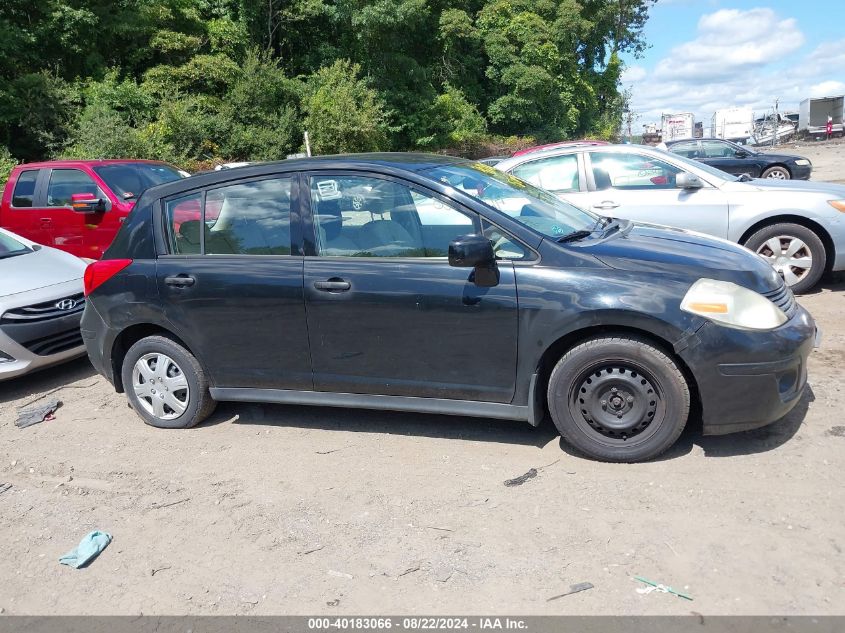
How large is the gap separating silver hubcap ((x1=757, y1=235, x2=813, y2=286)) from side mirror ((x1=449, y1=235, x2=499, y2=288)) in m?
4.28

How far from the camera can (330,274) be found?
13.8 ft

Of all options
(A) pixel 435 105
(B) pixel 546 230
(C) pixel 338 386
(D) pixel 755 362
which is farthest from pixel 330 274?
(A) pixel 435 105

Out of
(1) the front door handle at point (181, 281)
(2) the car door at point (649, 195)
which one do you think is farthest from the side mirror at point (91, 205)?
(2) the car door at point (649, 195)

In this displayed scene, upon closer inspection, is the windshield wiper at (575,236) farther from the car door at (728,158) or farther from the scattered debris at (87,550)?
the car door at (728,158)

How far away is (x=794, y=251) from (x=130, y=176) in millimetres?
8072

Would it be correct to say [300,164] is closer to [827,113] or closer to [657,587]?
[657,587]

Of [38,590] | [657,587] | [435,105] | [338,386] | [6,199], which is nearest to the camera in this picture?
[657,587]

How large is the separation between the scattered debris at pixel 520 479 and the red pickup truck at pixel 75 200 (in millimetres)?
6730

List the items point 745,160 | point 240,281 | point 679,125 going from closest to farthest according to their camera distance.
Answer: point 240,281
point 745,160
point 679,125

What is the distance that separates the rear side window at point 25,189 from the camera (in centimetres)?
944

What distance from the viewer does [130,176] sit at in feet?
30.6

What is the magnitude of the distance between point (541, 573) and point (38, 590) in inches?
90.6

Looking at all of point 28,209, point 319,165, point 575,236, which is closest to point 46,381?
point 319,165

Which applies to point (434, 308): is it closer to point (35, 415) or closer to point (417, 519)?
point (417, 519)
